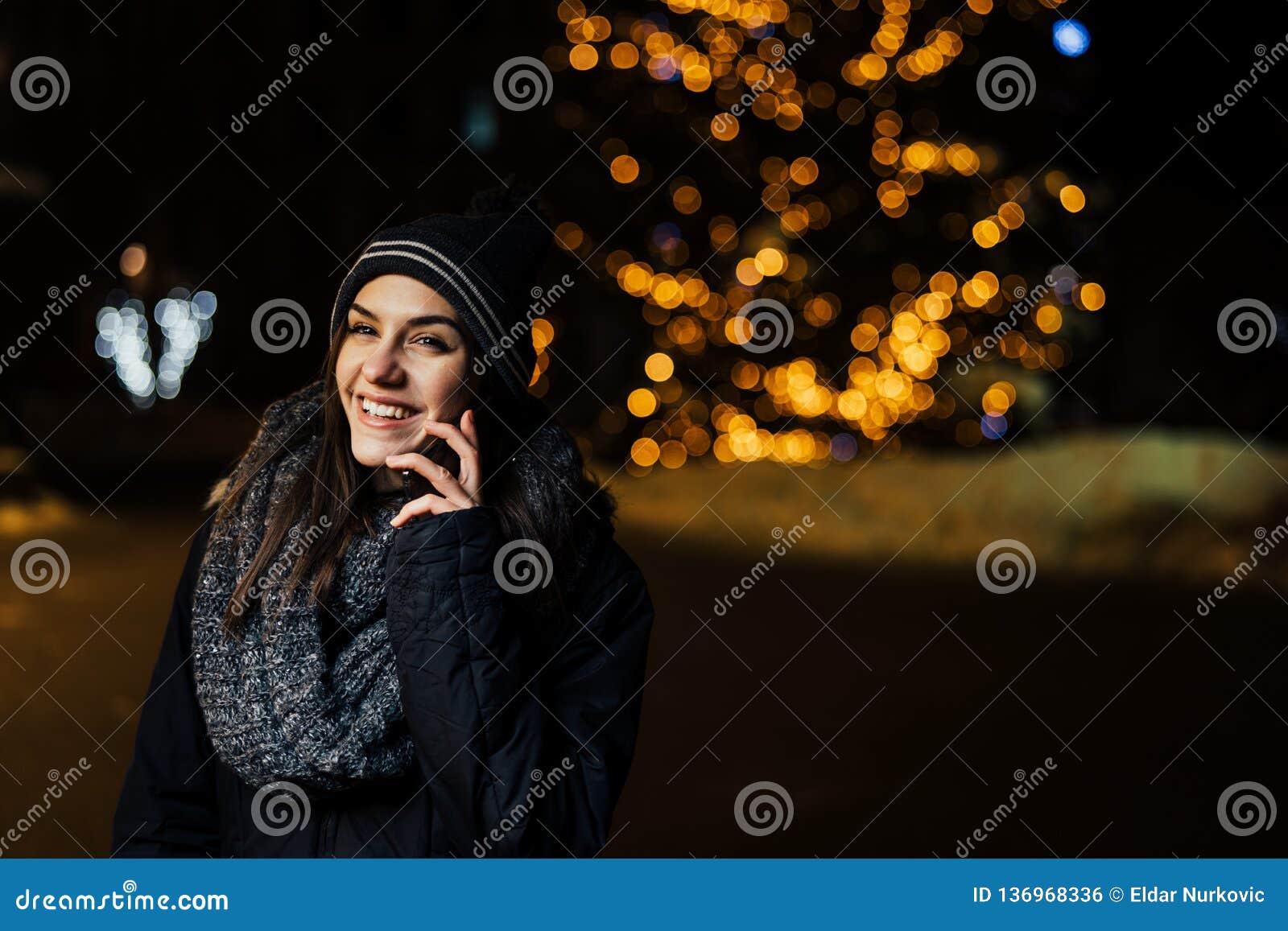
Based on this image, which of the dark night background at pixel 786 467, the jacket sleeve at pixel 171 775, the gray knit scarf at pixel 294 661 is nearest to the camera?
the gray knit scarf at pixel 294 661

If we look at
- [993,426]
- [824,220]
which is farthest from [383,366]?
[993,426]

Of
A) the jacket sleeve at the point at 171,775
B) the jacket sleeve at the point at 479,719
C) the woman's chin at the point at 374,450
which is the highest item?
the woman's chin at the point at 374,450

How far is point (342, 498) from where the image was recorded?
72.9 inches

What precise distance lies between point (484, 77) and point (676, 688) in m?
3.59

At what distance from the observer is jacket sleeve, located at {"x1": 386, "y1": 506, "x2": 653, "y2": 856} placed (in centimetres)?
160

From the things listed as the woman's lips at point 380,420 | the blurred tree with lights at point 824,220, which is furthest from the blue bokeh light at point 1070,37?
the woman's lips at point 380,420

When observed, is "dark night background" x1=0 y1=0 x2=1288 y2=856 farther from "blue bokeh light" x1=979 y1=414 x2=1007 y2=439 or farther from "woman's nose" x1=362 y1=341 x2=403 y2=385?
Answer: "woman's nose" x1=362 y1=341 x2=403 y2=385

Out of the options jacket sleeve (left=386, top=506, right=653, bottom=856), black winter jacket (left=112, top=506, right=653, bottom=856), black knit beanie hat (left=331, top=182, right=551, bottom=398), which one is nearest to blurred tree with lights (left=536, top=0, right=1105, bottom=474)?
black knit beanie hat (left=331, top=182, right=551, bottom=398)

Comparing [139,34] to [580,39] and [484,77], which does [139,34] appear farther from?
[580,39]

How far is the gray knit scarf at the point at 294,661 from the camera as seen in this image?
1.70 meters

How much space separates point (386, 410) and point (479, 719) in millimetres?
442

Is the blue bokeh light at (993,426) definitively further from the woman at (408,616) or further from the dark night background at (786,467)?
the woman at (408,616)

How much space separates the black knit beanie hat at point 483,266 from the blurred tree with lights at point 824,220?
4.16 metres

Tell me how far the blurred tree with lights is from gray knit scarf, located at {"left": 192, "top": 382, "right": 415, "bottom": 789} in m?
4.39
